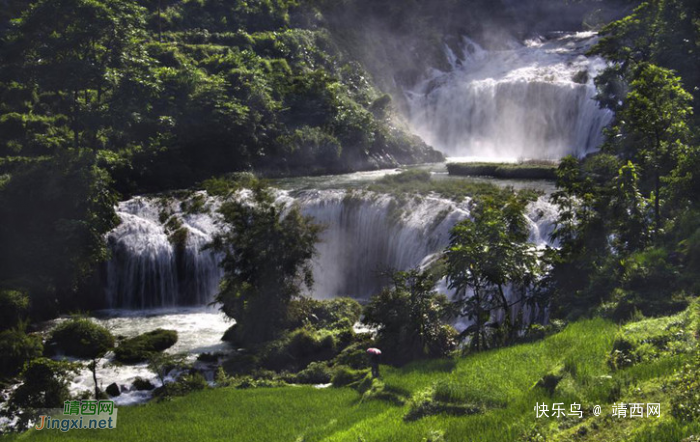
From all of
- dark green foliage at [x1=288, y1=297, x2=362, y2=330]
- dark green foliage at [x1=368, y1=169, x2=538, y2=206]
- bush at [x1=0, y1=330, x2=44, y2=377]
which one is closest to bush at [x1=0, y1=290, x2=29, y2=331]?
bush at [x1=0, y1=330, x2=44, y2=377]

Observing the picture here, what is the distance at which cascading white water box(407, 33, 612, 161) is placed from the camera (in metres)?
52.8

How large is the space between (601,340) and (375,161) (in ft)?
126

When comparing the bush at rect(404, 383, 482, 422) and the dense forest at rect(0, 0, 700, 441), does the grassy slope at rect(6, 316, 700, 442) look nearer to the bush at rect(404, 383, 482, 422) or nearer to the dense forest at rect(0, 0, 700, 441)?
the bush at rect(404, 383, 482, 422)

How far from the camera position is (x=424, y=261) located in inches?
1065

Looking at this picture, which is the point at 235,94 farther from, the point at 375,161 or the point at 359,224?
the point at 359,224

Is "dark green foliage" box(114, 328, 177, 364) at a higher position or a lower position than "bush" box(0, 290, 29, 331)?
lower

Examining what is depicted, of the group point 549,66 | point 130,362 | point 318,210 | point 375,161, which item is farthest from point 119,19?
point 549,66

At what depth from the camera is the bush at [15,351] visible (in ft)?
67.3

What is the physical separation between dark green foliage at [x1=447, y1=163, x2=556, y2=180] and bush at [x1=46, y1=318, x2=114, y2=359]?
2480 centimetres

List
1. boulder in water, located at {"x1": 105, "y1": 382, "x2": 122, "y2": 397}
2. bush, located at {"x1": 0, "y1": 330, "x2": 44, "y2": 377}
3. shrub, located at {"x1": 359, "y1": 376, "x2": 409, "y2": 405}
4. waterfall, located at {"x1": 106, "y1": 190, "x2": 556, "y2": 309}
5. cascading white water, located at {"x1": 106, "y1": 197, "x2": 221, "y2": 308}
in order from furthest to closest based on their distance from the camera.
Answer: cascading white water, located at {"x1": 106, "y1": 197, "x2": 221, "y2": 308} → waterfall, located at {"x1": 106, "y1": 190, "x2": 556, "y2": 309} → bush, located at {"x1": 0, "y1": 330, "x2": 44, "y2": 377} → boulder in water, located at {"x1": 105, "y1": 382, "x2": 122, "y2": 397} → shrub, located at {"x1": 359, "y1": 376, "x2": 409, "y2": 405}

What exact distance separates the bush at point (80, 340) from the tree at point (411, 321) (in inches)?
414

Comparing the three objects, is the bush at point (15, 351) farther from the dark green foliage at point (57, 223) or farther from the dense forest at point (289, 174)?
the dark green foliage at point (57, 223)

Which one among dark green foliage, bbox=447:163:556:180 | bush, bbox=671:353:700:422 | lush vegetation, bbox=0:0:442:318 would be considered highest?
lush vegetation, bbox=0:0:442:318

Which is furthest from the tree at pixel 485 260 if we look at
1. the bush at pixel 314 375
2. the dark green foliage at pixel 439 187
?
the dark green foliage at pixel 439 187
